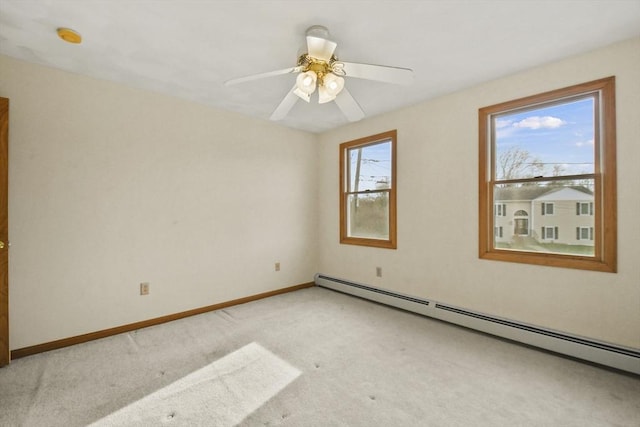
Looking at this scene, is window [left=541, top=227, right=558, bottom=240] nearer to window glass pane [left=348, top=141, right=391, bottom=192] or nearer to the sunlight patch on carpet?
window glass pane [left=348, top=141, right=391, bottom=192]

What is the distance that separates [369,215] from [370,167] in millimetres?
699

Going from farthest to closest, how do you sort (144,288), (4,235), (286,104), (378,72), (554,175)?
(144,288) → (554,175) → (286,104) → (4,235) → (378,72)

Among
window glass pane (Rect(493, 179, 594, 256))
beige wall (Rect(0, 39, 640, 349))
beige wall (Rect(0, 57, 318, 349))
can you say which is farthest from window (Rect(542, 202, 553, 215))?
beige wall (Rect(0, 57, 318, 349))

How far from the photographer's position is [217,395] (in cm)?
191

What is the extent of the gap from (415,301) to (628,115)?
2486 mm

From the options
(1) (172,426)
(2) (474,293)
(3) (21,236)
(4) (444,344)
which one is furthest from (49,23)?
(2) (474,293)

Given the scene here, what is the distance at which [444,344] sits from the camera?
103 inches

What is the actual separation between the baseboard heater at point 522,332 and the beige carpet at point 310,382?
0.09m

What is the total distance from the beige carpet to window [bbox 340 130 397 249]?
4.60 ft

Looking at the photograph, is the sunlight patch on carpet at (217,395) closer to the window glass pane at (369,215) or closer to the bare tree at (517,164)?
the window glass pane at (369,215)

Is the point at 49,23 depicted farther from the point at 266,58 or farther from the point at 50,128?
the point at 266,58

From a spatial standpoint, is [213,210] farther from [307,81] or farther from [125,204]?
[307,81]

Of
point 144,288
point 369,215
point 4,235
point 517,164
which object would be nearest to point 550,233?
point 517,164

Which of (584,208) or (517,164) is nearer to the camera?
(584,208)
